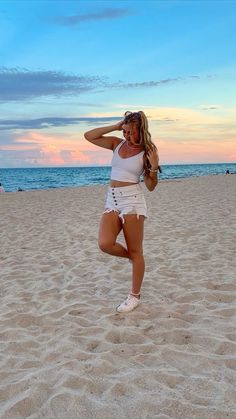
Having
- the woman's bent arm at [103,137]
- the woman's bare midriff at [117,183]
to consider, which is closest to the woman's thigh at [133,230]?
the woman's bare midriff at [117,183]

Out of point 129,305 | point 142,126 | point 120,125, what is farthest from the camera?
point 129,305

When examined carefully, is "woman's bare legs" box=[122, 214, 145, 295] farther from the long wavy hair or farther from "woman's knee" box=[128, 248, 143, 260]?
the long wavy hair

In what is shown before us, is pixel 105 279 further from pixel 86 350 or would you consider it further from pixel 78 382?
pixel 78 382

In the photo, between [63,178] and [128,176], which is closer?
[128,176]

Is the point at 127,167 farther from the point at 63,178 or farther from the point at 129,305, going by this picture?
the point at 63,178

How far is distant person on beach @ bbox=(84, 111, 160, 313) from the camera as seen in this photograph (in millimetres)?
3990

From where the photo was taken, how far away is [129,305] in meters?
4.60

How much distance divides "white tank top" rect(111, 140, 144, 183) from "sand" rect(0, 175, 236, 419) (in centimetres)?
145

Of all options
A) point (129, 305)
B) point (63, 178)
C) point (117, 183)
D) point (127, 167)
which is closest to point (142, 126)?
point (127, 167)

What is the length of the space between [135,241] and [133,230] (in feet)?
0.45

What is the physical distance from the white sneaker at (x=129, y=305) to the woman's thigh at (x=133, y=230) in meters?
0.58

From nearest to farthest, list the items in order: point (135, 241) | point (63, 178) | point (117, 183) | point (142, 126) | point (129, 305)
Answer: point (142, 126)
point (117, 183)
point (135, 241)
point (129, 305)
point (63, 178)

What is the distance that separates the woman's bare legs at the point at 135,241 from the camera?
167 inches

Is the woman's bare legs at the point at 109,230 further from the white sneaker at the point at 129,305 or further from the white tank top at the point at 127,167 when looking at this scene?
the white sneaker at the point at 129,305
